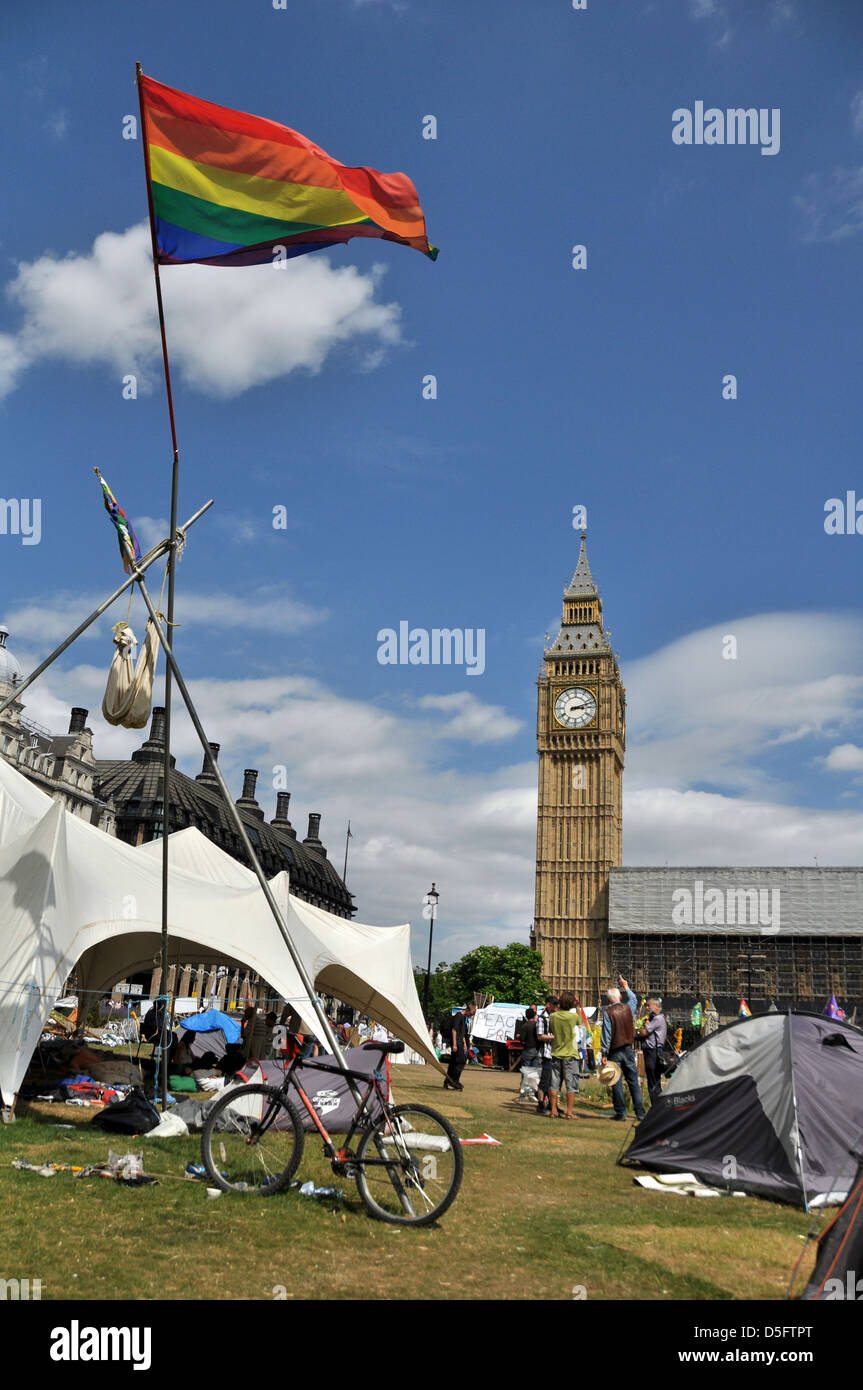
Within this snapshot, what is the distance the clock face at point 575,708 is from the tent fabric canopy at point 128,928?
99.9 metres

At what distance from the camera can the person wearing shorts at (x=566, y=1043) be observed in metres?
15.2

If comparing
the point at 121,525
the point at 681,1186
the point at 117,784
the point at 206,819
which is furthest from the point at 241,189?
the point at 206,819

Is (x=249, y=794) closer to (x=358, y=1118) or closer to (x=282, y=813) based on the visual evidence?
(x=282, y=813)

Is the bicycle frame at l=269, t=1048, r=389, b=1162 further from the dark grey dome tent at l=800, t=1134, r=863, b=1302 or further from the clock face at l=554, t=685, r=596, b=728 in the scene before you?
the clock face at l=554, t=685, r=596, b=728

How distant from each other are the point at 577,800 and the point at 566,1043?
103m

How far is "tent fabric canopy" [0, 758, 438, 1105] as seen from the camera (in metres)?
11.5

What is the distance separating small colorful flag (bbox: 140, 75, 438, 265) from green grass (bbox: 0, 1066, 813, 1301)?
369 inches

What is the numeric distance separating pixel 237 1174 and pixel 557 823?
111120mm

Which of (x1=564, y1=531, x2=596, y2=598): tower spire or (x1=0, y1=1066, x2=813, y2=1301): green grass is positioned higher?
(x1=564, y1=531, x2=596, y2=598): tower spire

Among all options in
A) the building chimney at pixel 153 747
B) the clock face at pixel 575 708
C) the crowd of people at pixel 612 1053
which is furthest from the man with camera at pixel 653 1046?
the clock face at pixel 575 708

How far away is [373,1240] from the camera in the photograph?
22.1 feet

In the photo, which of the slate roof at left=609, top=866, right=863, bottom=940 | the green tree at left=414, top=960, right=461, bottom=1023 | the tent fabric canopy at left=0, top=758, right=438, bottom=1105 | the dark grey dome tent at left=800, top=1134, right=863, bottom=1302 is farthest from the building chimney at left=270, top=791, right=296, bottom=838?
the dark grey dome tent at left=800, top=1134, right=863, bottom=1302
